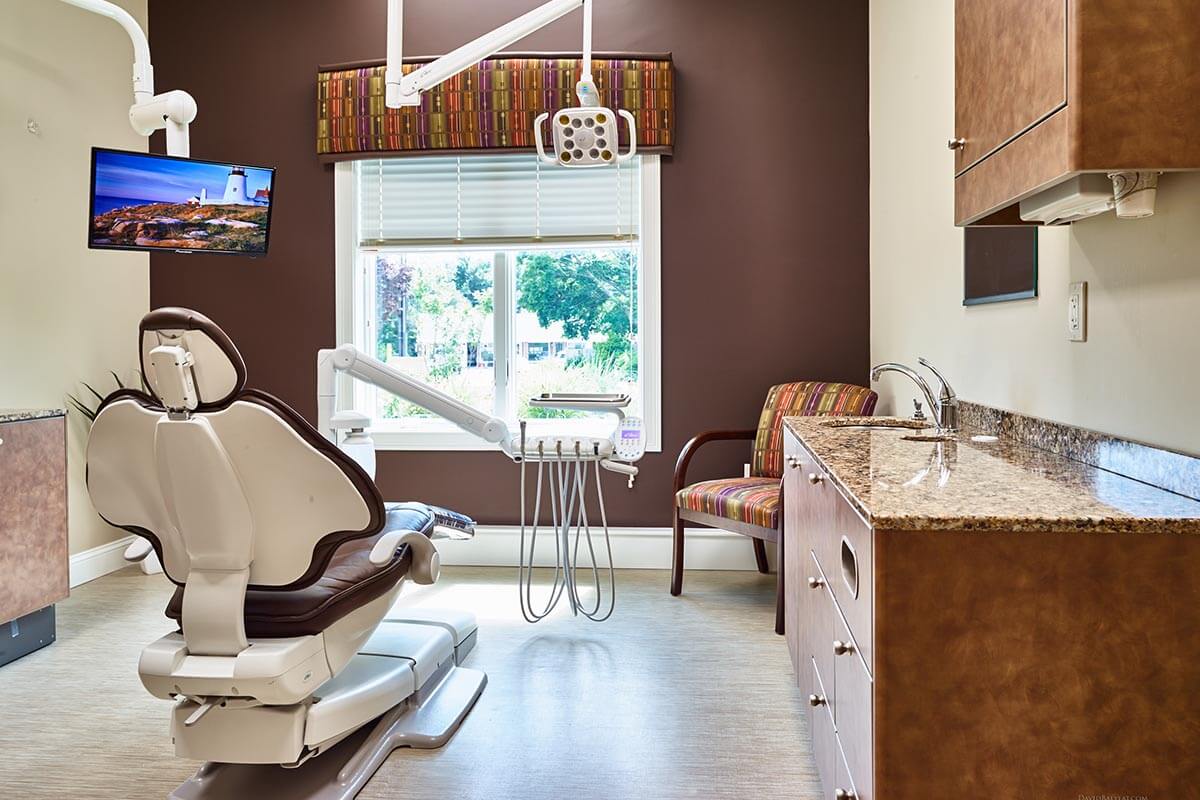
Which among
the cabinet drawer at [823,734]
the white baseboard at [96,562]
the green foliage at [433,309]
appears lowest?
the white baseboard at [96,562]

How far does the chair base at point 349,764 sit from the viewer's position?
235cm

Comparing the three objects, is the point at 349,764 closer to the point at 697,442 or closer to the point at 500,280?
the point at 697,442

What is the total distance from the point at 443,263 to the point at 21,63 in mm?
2154

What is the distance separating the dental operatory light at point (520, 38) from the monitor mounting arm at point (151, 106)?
0.74 meters

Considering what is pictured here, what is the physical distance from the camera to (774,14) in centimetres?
469

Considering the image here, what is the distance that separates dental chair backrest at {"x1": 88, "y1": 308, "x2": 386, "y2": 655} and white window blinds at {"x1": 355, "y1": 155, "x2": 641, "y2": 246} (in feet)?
9.36

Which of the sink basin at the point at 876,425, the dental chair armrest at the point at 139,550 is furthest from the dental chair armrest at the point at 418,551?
the sink basin at the point at 876,425

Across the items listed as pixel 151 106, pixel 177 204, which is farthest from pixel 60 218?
pixel 151 106

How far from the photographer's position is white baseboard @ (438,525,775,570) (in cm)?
475

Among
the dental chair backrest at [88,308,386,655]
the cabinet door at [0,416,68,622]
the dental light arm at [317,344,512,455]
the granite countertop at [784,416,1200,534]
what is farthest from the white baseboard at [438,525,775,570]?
the dental chair backrest at [88,308,386,655]

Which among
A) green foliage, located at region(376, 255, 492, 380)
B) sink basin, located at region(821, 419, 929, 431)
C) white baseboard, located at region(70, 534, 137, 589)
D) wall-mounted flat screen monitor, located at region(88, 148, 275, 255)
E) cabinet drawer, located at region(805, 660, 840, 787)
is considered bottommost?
white baseboard, located at region(70, 534, 137, 589)

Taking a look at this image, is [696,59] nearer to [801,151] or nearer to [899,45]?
[801,151]

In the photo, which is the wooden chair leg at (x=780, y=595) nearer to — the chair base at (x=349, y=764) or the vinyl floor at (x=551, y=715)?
the vinyl floor at (x=551, y=715)

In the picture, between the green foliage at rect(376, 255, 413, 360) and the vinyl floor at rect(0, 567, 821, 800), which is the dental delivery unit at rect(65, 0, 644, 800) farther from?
the green foliage at rect(376, 255, 413, 360)
